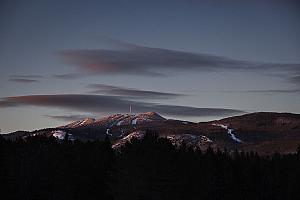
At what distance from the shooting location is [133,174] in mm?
50938

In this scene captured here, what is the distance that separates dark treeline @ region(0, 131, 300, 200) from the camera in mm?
51531

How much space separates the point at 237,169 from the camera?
88750 millimetres

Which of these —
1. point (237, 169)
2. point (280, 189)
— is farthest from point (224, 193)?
point (280, 189)

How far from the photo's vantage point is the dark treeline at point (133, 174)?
169 feet

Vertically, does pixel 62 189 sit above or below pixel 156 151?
below

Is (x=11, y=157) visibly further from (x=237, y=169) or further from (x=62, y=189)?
(x=237, y=169)

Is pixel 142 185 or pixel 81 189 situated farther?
pixel 81 189

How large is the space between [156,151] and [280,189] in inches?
1877

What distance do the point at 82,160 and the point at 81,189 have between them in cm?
459

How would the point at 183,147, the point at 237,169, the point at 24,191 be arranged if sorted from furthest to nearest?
1. the point at 237,169
2. the point at 183,147
3. the point at 24,191

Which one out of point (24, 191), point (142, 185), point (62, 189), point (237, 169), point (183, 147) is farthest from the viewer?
point (237, 169)

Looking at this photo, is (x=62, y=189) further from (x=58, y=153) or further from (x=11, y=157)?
(x=11, y=157)

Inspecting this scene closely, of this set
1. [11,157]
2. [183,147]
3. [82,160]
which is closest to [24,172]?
[11,157]

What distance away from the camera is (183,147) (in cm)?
7812
